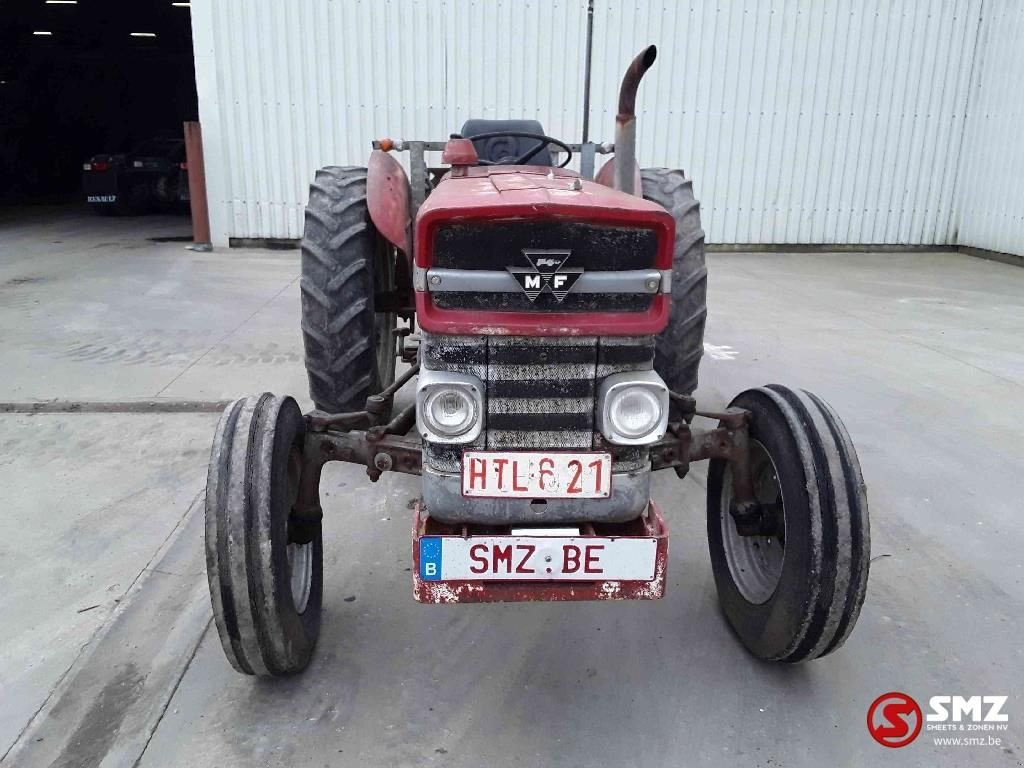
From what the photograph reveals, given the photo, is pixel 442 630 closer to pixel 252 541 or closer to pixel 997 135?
pixel 252 541

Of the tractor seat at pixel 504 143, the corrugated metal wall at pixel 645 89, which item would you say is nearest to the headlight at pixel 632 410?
the tractor seat at pixel 504 143

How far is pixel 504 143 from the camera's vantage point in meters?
4.23

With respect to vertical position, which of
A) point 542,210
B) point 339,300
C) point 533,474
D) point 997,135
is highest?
point 997,135

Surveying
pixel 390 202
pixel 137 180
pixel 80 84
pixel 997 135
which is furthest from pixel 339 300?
pixel 80 84

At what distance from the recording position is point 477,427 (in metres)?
2.07

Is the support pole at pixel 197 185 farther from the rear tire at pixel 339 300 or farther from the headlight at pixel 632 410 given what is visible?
the headlight at pixel 632 410

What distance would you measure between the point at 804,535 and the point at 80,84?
28945mm

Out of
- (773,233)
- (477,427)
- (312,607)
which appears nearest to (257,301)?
(312,607)

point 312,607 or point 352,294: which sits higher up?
point 352,294

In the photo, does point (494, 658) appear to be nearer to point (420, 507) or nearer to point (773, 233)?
point (420, 507)

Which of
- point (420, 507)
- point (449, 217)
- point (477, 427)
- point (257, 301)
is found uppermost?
point (449, 217)

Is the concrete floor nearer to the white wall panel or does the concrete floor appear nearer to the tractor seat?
the tractor seat

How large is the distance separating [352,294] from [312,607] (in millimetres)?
1341

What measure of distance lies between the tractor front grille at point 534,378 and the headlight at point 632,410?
4cm
